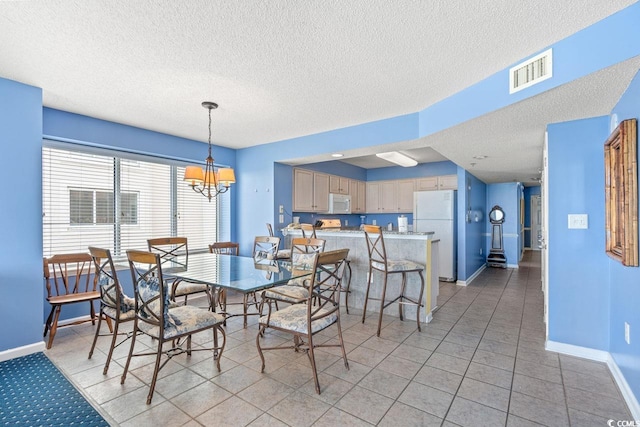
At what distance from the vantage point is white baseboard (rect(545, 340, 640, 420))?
184 cm

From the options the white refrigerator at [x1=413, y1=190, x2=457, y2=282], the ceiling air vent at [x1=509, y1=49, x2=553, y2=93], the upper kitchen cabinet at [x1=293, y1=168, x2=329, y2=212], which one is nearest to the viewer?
the ceiling air vent at [x1=509, y1=49, x2=553, y2=93]

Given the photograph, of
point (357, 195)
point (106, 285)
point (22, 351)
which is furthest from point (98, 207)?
point (357, 195)

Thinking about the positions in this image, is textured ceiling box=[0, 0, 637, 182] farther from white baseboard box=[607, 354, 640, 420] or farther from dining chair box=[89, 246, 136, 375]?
white baseboard box=[607, 354, 640, 420]

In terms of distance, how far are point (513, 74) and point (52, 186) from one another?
15.8 feet

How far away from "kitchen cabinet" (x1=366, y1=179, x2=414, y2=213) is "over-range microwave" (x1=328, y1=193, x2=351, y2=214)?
2.98 feet

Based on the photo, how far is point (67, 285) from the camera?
10.9ft

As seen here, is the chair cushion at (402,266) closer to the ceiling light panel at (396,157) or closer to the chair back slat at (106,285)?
the ceiling light panel at (396,157)

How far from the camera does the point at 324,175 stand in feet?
19.5

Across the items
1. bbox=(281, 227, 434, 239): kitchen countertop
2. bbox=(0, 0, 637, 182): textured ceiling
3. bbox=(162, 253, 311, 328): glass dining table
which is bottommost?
bbox=(162, 253, 311, 328): glass dining table

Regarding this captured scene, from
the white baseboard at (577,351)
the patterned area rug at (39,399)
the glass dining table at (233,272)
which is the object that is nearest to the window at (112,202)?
the glass dining table at (233,272)

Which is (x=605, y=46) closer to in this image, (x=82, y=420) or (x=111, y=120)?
(x=82, y=420)

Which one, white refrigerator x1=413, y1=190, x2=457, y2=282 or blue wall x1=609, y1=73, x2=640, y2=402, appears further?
white refrigerator x1=413, y1=190, x2=457, y2=282

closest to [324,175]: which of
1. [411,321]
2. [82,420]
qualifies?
[411,321]

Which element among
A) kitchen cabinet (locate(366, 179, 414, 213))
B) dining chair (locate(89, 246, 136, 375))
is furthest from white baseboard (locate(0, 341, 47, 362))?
kitchen cabinet (locate(366, 179, 414, 213))
